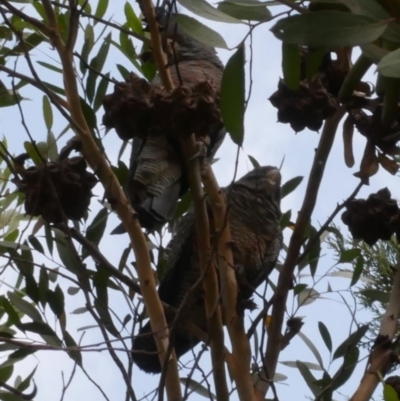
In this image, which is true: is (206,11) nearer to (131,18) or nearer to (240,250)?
(131,18)

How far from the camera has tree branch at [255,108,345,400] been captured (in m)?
1.00

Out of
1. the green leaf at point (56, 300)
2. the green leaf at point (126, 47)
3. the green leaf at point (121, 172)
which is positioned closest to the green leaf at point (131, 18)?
the green leaf at point (126, 47)

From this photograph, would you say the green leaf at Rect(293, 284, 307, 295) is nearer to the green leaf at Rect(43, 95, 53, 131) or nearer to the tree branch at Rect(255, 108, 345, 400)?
the tree branch at Rect(255, 108, 345, 400)

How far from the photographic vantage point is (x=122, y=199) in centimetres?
97

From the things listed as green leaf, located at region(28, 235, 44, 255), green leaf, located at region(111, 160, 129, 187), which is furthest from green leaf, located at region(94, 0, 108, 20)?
green leaf, located at region(28, 235, 44, 255)

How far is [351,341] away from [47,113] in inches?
26.6

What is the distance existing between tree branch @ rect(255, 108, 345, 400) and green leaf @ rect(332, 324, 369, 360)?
0.13 meters

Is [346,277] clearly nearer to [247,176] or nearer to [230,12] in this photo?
[247,176]

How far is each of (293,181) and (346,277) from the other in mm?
224

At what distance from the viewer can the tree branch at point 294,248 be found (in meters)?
1.00

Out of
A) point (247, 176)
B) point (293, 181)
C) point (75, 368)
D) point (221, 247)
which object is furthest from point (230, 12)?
point (247, 176)

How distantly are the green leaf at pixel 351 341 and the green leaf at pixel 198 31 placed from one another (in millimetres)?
498

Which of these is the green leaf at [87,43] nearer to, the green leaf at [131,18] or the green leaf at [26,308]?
the green leaf at [131,18]

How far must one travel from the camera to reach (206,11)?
0.82 metres
